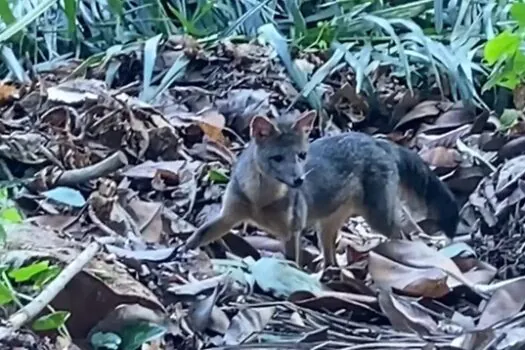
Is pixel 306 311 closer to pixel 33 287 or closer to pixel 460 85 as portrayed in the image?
pixel 33 287

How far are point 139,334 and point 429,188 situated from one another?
2.05 m

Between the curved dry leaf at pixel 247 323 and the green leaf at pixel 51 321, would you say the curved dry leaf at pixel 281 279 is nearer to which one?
the curved dry leaf at pixel 247 323

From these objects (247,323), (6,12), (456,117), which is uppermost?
(6,12)

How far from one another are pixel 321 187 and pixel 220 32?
97.3 inches

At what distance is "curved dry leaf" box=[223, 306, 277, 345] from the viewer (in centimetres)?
350

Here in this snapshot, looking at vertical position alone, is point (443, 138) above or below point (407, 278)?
below

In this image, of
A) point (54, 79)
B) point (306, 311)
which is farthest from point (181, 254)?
point (54, 79)

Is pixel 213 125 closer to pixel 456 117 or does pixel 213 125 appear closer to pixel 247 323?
pixel 456 117

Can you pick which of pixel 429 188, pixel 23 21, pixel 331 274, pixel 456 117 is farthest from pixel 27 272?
pixel 23 21

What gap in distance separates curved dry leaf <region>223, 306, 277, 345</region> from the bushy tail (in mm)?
1511

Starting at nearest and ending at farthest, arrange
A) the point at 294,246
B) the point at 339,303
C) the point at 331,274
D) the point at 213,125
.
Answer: the point at 339,303, the point at 331,274, the point at 294,246, the point at 213,125

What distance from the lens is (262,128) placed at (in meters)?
4.85

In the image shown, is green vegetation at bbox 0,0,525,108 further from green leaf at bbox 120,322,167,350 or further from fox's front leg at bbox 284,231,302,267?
green leaf at bbox 120,322,167,350

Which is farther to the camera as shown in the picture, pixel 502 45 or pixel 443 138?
pixel 443 138
